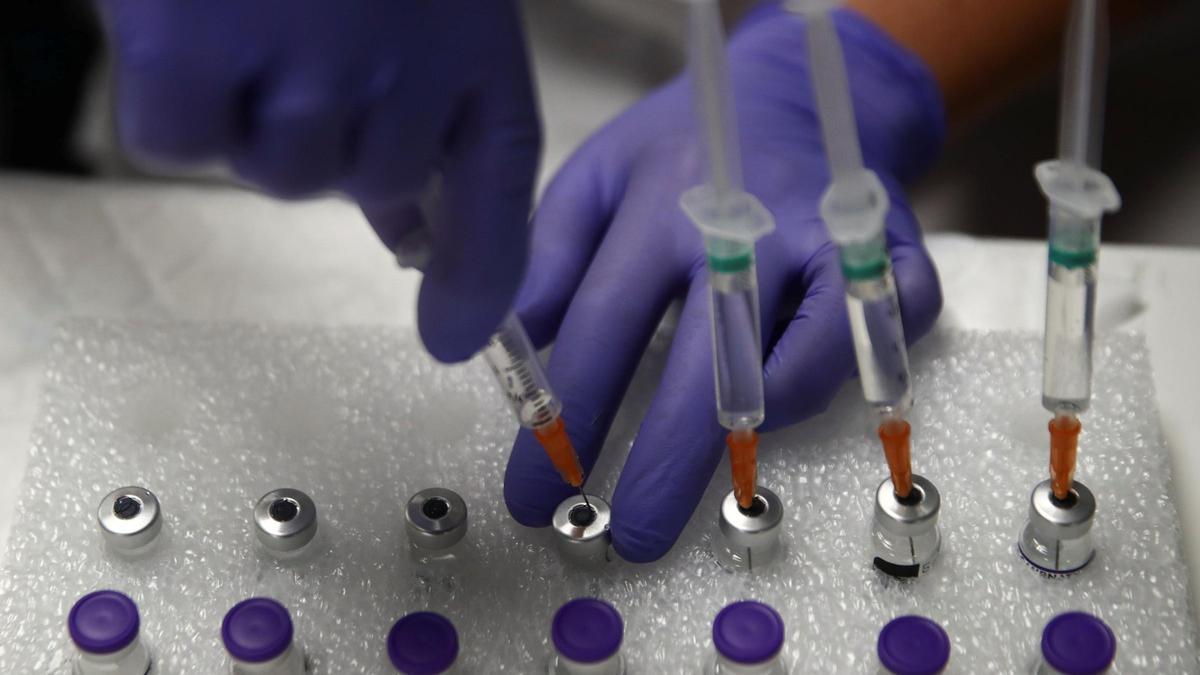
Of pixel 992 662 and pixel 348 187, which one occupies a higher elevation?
pixel 348 187

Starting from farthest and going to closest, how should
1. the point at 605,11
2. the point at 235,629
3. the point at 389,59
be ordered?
the point at 605,11 → the point at 235,629 → the point at 389,59

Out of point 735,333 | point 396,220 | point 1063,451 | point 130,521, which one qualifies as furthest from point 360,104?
point 1063,451

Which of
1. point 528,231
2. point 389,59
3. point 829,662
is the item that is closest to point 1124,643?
point 829,662

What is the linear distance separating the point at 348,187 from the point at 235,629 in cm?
28

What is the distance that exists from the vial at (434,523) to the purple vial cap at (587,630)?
11cm

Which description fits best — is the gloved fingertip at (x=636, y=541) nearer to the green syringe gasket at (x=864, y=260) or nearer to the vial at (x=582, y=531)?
the vial at (x=582, y=531)

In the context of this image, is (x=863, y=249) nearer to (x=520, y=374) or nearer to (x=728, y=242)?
(x=728, y=242)

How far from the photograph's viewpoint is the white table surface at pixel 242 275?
3.46 ft

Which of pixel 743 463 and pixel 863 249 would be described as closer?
pixel 863 249

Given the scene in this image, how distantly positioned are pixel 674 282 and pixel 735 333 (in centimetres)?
19

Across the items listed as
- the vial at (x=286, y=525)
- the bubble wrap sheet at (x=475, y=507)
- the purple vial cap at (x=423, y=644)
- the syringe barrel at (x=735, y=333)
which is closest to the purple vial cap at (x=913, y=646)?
the bubble wrap sheet at (x=475, y=507)

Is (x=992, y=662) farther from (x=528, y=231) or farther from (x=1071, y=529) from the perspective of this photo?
(x=528, y=231)

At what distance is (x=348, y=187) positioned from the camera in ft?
2.29

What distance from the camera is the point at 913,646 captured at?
761mm
